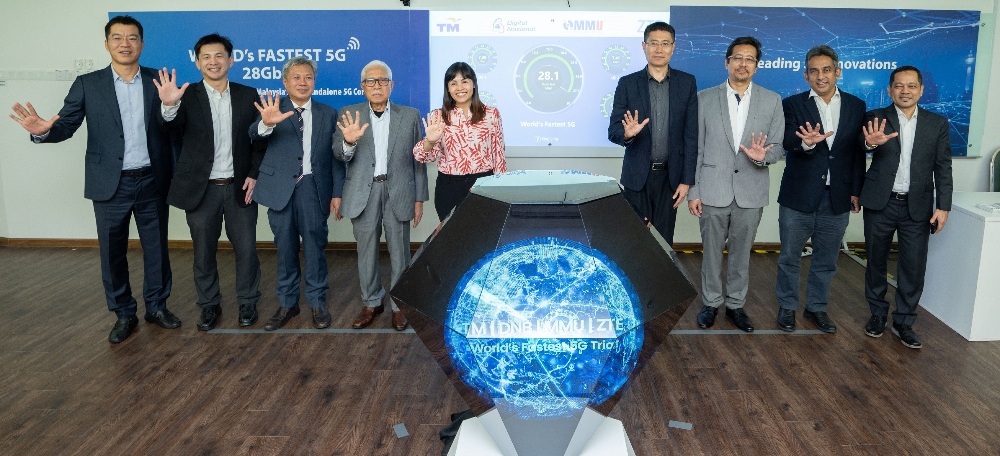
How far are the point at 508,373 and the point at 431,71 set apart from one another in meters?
4.44

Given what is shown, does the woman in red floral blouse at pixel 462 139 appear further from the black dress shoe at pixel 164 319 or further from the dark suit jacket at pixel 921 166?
the dark suit jacket at pixel 921 166

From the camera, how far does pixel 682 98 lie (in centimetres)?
405

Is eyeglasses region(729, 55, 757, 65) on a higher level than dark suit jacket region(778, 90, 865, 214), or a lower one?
higher

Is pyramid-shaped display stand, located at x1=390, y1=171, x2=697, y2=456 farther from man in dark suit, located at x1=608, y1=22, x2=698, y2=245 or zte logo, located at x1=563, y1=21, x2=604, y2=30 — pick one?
zte logo, located at x1=563, y1=21, x2=604, y2=30

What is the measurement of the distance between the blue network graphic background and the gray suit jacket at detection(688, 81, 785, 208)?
5.78 feet

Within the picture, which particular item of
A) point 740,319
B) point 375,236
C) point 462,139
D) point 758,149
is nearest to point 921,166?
point 758,149

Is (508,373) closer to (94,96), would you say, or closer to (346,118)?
(346,118)

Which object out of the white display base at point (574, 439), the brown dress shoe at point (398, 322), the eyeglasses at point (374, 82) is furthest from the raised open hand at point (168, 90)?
the white display base at point (574, 439)

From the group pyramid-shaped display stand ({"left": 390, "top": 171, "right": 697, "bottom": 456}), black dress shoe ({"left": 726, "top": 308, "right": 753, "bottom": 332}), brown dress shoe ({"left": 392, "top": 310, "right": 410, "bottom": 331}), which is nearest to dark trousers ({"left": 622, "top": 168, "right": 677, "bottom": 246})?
black dress shoe ({"left": 726, "top": 308, "right": 753, "bottom": 332})

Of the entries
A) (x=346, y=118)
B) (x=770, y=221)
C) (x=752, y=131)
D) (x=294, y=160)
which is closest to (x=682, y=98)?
(x=752, y=131)

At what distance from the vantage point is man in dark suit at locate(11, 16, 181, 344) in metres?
3.84

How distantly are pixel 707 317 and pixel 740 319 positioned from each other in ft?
0.59

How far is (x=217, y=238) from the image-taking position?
14.0 feet

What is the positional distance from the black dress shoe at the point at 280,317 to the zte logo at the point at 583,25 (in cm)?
292
